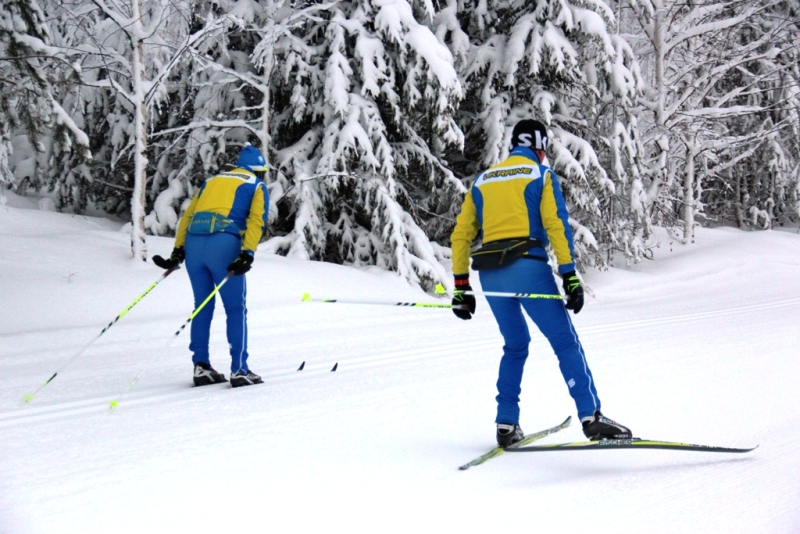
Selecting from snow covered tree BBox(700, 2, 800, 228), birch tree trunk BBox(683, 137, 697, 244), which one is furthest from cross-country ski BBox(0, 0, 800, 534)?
snow covered tree BBox(700, 2, 800, 228)

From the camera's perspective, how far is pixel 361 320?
386 inches

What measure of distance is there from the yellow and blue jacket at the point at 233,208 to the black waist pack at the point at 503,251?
2271 millimetres

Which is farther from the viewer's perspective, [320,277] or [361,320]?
[320,277]

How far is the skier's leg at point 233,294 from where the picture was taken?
580 cm

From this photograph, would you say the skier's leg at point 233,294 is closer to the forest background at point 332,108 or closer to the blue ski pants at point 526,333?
the blue ski pants at point 526,333

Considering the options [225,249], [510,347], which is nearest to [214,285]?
[225,249]

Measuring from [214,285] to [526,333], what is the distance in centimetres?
289

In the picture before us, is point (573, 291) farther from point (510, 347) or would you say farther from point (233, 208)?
point (233, 208)

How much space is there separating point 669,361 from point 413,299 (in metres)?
5.27

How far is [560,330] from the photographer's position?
4.03 metres

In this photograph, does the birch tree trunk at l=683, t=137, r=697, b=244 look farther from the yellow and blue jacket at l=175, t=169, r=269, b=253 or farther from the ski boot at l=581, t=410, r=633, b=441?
the ski boot at l=581, t=410, r=633, b=441

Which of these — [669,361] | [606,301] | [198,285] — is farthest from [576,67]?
[198,285]

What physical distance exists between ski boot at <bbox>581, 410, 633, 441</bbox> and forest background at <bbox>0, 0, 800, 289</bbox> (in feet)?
23.8

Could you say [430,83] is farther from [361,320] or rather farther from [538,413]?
[538,413]
